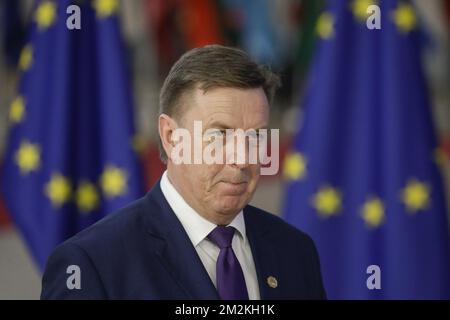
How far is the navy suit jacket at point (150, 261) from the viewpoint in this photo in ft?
3.05

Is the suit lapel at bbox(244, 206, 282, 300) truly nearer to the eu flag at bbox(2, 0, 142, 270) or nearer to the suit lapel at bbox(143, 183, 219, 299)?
the suit lapel at bbox(143, 183, 219, 299)

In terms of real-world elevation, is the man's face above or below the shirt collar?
above

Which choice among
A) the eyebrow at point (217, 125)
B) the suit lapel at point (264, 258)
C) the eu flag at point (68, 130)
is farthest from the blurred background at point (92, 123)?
the eyebrow at point (217, 125)

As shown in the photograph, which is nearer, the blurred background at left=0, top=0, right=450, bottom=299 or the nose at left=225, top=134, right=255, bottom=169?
the nose at left=225, top=134, right=255, bottom=169

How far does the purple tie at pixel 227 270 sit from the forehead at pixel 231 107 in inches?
5.6

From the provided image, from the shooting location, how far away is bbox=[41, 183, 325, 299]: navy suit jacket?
36.6 inches

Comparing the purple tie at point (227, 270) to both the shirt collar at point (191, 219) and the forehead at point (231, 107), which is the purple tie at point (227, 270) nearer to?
the shirt collar at point (191, 219)

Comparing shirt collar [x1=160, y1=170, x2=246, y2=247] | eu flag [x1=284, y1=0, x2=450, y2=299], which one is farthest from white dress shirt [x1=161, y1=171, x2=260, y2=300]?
eu flag [x1=284, y1=0, x2=450, y2=299]

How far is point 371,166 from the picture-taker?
176 cm

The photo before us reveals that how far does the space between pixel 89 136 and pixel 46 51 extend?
0.22 metres

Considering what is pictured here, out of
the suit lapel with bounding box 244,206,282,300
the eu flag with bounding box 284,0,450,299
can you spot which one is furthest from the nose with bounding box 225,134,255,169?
the eu flag with bounding box 284,0,450,299

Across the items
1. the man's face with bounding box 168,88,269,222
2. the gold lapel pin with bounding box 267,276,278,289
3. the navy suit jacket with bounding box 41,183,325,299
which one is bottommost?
the gold lapel pin with bounding box 267,276,278,289
